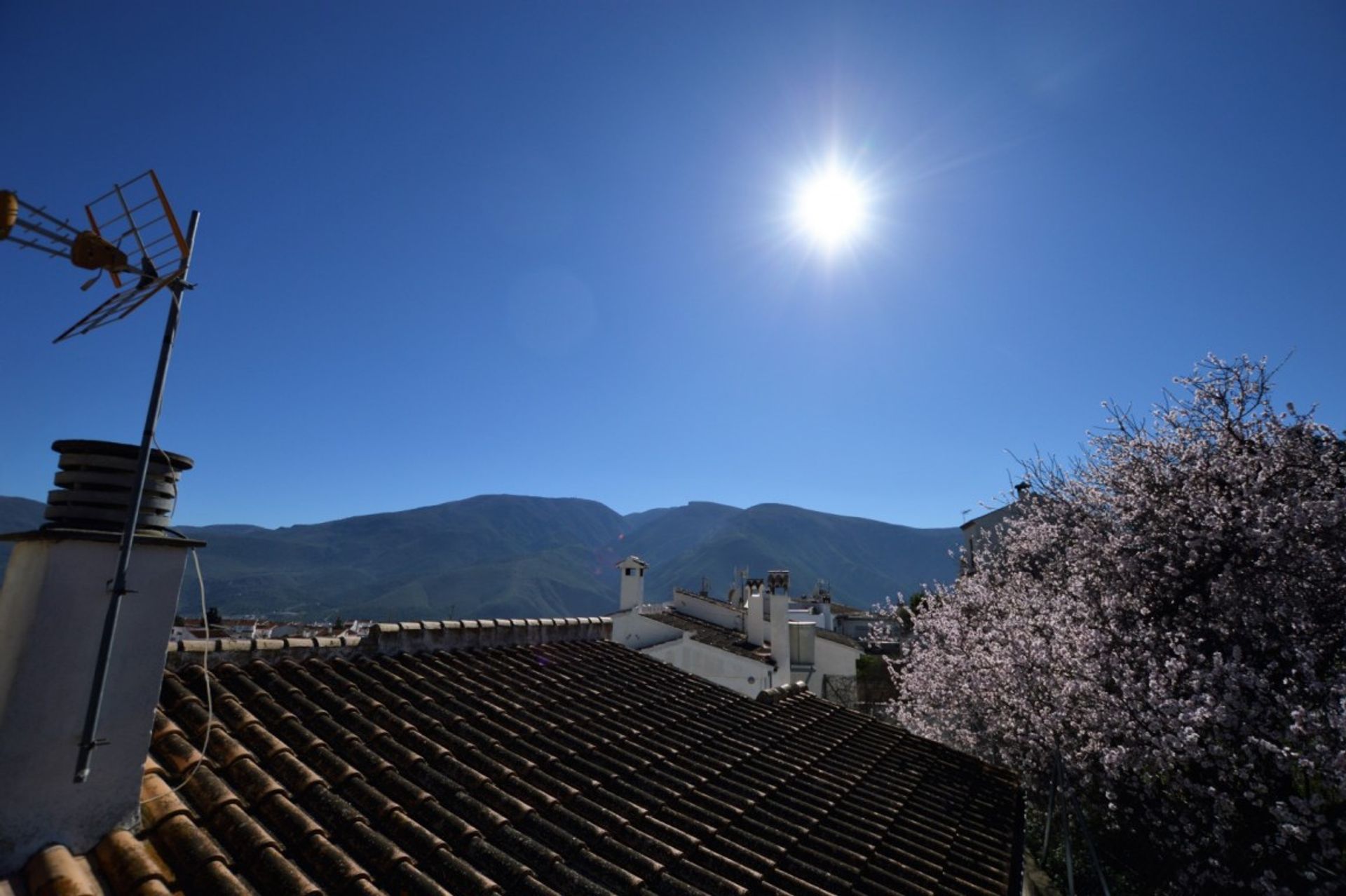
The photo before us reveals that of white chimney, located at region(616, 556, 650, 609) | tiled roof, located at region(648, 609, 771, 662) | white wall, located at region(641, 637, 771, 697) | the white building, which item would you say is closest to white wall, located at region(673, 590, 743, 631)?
the white building

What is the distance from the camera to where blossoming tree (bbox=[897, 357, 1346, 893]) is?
8.22 metres

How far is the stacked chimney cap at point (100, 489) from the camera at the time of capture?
10.9ft

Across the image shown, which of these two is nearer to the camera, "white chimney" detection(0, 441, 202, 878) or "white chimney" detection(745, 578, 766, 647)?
"white chimney" detection(0, 441, 202, 878)

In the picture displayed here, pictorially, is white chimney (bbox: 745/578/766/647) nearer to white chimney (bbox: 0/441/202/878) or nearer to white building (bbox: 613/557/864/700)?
white building (bbox: 613/557/864/700)

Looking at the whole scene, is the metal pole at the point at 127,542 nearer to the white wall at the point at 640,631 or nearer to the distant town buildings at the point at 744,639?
the distant town buildings at the point at 744,639

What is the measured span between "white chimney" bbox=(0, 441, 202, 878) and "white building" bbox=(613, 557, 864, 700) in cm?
2073

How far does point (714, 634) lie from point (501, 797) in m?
26.3

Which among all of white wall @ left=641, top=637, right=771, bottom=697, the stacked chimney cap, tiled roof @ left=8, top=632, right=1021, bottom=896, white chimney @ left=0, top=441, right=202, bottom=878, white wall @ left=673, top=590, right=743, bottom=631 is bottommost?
white wall @ left=641, top=637, right=771, bottom=697

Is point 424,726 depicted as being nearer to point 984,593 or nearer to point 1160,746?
point 1160,746

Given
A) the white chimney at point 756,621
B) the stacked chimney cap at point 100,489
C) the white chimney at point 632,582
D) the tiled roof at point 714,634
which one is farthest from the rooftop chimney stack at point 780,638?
the stacked chimney cap at point 100,489

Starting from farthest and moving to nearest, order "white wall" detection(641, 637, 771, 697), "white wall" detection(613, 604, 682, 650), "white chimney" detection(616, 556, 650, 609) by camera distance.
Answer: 1. "white chimney" detection(616, 556, 650, 609)
2. "white wall" detection(613, 604, 682, 650)
3. "white wall" detection(641, 637, 771, 697)

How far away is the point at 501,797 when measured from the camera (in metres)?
4.29

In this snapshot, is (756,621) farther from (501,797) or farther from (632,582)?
(501,797)

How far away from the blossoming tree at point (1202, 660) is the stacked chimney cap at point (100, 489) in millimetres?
10425
